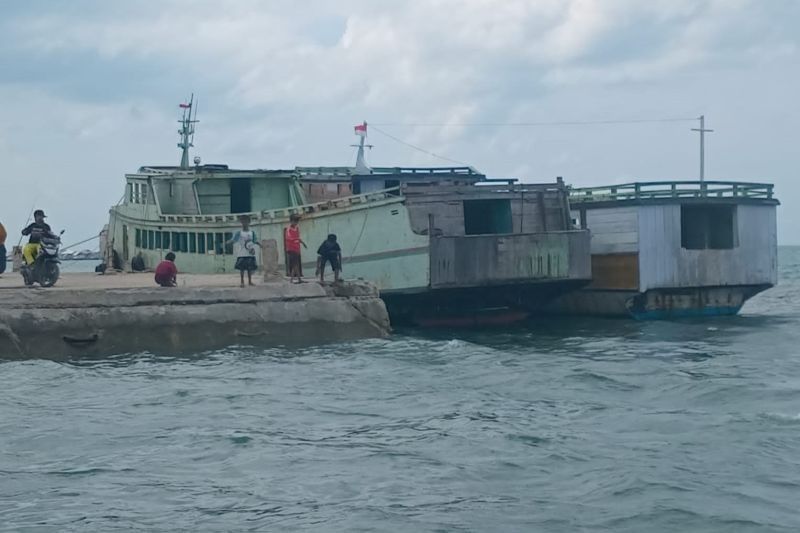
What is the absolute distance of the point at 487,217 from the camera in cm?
2542

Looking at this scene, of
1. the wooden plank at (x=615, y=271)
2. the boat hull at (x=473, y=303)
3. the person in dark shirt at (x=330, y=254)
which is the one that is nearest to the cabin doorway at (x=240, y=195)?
the boat hull at (x=473, y=303)

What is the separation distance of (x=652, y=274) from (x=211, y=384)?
1350cm

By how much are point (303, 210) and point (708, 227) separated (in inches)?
405

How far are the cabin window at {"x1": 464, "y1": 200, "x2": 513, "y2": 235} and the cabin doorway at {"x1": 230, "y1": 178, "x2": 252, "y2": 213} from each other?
7508 mm

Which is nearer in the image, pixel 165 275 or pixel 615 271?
pixel 165 275

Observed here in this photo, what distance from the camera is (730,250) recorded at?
88.5 feet

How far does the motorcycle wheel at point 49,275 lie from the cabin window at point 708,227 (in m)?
15.1

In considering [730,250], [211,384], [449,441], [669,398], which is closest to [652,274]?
[730,250]

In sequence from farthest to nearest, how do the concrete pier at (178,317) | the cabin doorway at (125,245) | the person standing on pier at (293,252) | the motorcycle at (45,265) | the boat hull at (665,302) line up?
1. the cabin doorway at (125,245)
2. the boat hull at (665,302)
3. the person standing on pier at (293,252)
4. the motorcycle at (45,265)
5. the concrete pier at (178,317)

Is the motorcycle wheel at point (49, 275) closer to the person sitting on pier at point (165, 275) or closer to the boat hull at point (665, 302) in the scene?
the person sitting on pier at point (165, 275)

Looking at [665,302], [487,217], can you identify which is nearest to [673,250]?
[665,302]

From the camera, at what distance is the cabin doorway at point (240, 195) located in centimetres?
3064

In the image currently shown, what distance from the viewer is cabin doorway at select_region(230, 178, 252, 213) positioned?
30641mm

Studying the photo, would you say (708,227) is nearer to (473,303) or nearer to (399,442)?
(473,303)
